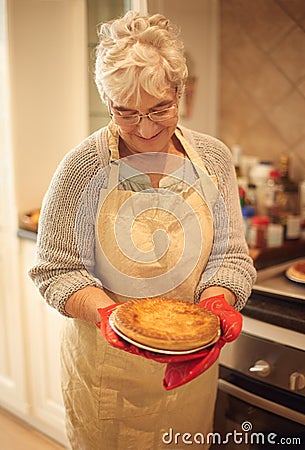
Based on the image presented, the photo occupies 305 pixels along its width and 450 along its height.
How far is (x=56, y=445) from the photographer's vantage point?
2148 millimetres

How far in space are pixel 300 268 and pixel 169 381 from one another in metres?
0.73

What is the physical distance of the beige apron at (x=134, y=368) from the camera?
4.26 ft

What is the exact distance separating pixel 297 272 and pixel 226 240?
40cm

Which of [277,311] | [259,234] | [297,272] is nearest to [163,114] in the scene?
[277,311]

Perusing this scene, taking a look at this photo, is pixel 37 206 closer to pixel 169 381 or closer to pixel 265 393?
pixel 265 393

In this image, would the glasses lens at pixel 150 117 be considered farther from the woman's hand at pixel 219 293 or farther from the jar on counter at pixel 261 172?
the jar on counter at pixel 261 172

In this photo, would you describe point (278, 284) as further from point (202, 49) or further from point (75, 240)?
point (202, 49)

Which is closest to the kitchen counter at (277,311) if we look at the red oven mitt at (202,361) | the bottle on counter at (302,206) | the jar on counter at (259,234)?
the red oven mitt at (202,361)

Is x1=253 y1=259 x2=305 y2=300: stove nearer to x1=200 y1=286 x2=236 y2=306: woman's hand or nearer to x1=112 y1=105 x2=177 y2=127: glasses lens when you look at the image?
x1=200 y1=286 x2=236 y2=306: woman's hand

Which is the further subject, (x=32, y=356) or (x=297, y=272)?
(x=32, y=356)

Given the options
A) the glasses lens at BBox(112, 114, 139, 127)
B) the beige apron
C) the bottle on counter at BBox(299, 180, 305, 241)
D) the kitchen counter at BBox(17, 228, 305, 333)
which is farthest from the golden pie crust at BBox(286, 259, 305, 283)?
the glasses lens at BBox(112, 114, 139, 127)

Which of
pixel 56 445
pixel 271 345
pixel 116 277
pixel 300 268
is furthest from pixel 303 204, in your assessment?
pixel 56 445

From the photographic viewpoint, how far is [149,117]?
→ 118 centimetres

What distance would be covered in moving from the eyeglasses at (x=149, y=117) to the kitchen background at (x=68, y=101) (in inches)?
28.4
